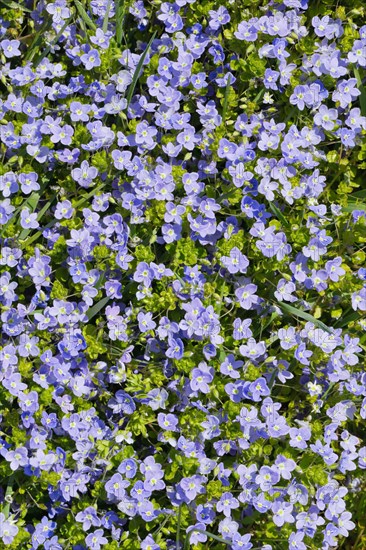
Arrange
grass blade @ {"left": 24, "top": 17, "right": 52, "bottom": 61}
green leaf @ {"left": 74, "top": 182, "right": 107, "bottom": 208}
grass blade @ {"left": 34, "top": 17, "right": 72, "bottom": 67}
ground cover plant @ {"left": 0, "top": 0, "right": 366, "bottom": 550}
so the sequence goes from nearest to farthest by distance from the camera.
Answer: ground cover plant @ {"left": 0, "top": 0, "right": 366, "bottom": 550}
green leaf @ {"left": 74, "top": 182, "right": 107, "bottom": 208}
grass blade @ {"left": 34, "top": 17, "right": 72, "bottom": 67}
grass blade @ {"left": 24, "top": 17, "right": 52, "bottom": 61}

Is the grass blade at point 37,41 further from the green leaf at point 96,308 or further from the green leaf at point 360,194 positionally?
the green leaf at point 360,194

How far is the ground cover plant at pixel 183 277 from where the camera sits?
10.8 feet

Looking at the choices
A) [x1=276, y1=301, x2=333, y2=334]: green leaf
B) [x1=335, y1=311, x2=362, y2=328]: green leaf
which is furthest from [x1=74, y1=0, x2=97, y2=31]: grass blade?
[x1=335, y1=311, x2=362, y2=328]: green leaf

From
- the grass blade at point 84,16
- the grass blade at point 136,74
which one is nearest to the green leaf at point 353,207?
the grass blade at point 136,74

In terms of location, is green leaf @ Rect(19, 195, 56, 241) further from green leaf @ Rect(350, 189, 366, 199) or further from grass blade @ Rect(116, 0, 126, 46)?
green leaf @ Rect(350, 189, 366, 199)

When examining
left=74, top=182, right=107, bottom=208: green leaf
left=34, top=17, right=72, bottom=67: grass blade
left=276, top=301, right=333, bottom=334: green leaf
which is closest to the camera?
left=276, top=301, right=333, bottom=334: green leaf

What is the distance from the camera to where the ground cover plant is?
330cm

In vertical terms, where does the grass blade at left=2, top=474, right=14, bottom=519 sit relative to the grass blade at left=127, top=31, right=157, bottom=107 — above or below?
below

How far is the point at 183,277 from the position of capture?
11.4ft

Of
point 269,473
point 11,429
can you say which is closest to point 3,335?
point 11,429

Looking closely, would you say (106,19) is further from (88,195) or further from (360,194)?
(360,194)

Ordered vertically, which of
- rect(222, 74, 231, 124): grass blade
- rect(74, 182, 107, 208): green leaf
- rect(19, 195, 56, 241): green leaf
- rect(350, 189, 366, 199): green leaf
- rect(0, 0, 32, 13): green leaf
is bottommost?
rect(19, 195, 56, 241): green leaf

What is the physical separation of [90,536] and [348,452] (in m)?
1.12

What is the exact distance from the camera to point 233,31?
375 centimetres
